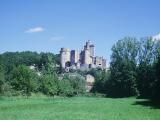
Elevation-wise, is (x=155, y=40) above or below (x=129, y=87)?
above

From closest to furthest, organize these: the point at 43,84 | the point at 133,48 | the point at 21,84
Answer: the point at 21,84 → the point at 43,84 → the point at 133,48

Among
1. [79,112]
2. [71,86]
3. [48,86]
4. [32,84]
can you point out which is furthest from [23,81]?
[79,112]

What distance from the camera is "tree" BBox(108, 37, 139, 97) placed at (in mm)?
95919

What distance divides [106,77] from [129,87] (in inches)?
529

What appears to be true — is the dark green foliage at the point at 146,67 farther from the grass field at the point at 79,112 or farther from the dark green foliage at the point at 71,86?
the grass field at the point at 79,112

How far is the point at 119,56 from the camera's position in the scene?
102m

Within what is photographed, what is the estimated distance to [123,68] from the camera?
3868 inches

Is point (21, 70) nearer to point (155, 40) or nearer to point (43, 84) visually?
point (43, 84)

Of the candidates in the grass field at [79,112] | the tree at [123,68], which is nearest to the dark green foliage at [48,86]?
the tree at [123,68]

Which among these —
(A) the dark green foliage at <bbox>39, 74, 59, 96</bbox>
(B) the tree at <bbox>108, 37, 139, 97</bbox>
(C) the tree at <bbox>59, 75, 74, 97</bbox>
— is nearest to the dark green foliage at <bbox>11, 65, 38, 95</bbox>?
(A) the dark green foliage at <bbox>39, 74, 59, 96</bbox>

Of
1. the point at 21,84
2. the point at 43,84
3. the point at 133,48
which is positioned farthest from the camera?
the point at 133,48

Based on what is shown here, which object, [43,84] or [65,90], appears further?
[65,90]

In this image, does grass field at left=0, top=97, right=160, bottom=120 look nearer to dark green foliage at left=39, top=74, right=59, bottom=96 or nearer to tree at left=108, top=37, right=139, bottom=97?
dark green foliage at left=39, top=74, right=59, bottom=96

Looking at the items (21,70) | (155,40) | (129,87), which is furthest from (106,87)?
(21,70)
